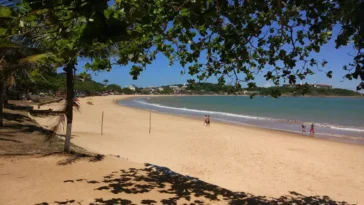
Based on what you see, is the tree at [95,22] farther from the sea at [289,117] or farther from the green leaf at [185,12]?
the sea at [289,117]

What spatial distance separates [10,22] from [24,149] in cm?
741

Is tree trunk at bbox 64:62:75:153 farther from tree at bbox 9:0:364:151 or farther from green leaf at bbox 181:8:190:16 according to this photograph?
green leaf at bbox 181:8:190:16

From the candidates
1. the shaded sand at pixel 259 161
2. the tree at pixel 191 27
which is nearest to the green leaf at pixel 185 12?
the tree at pixel 191 27

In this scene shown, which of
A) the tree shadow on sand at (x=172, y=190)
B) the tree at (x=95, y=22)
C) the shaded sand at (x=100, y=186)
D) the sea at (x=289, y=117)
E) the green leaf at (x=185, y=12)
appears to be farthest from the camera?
the sea at (x=289, y=117)

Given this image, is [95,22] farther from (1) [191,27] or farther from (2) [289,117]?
(2) [289,117]

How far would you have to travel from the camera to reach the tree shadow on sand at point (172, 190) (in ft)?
16.9

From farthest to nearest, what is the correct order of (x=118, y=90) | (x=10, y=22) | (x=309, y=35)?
(x=118, y=90) < (x=309, y=35) < (x=10, y=22)

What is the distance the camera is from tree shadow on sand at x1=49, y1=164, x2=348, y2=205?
5.14m

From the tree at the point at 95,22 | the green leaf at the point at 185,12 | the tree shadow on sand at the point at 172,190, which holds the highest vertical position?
the green leaf at the point at 185,12

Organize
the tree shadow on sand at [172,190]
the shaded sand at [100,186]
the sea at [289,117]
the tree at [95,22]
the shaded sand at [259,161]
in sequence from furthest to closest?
the sea at [289,117]
the shaded sand at [259,161]
the tree shadow on sand at [172,190]
the shaded sand at [100,186]
the tree at [95,22]

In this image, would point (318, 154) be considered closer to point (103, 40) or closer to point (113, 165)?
point (113, 165)

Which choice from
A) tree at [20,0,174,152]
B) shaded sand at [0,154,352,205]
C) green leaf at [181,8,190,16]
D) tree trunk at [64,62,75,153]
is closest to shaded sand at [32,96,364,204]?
shaded sand at [0,154,352,205]

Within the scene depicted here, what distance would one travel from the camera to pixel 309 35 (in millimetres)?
5254

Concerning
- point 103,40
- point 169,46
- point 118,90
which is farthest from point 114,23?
point 118,90
